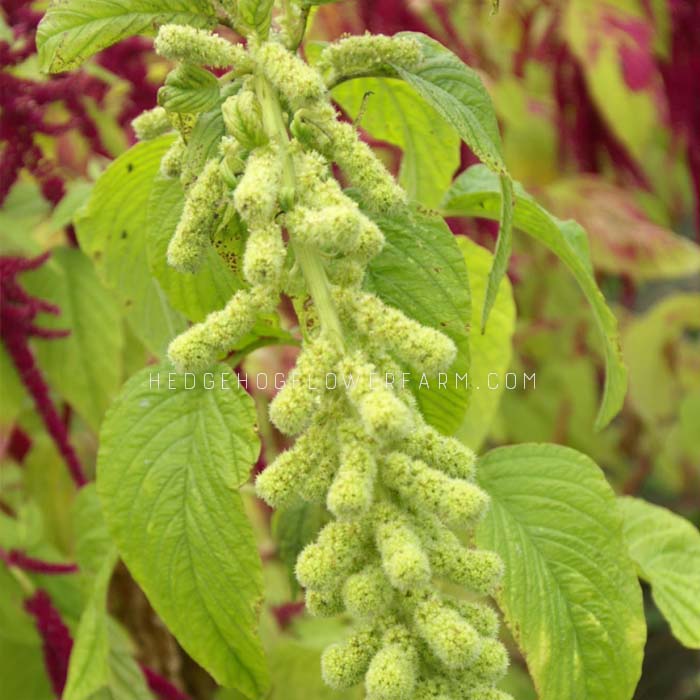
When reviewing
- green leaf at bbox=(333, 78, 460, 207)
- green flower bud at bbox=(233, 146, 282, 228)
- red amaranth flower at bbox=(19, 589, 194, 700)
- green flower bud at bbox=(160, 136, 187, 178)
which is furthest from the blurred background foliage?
green flower bud at bbox=(233, 146, 282, 228)

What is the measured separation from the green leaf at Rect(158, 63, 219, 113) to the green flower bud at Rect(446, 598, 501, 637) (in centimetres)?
35

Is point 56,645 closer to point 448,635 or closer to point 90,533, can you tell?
point 90,533

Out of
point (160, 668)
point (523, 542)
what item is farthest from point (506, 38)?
point (523, 542)

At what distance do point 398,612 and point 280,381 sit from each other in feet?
2.98

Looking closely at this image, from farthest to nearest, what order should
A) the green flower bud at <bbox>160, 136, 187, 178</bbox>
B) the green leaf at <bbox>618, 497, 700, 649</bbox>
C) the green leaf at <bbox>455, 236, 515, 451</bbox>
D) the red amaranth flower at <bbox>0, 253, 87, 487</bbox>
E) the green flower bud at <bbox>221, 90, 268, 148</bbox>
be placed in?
the red amaranth flower at <bbox>0, 253, 87, 487</bbox> → the green leaf at <bbox>455, 236, 515, 451</bbox> → the green leaf at <bbox>618, 497, 700, 649</bbox> → the green flower bud at <bbox>160, 136, 187, 178</bbox> → the green flower bud at <bbox>221, 90, 268, 148</bbox>

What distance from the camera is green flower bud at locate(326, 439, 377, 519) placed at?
510 millimetres

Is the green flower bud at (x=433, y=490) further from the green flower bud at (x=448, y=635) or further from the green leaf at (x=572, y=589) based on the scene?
the green leaf at (x=572, y=589)

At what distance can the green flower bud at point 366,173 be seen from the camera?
1.97ft

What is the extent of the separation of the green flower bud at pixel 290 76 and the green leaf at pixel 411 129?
268mm

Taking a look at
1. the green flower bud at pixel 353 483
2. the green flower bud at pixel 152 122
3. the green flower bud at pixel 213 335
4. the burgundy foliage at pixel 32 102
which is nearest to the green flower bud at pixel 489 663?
the green flower bud at pixel 353 483

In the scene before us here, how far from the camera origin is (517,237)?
84.8 inches

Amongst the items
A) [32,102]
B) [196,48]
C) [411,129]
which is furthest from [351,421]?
[32,102]

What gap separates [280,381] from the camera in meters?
1.46

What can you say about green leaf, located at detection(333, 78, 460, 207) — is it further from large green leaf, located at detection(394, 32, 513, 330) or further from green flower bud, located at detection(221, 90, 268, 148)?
green flower bud, located at detection(221, 90, 268, 148)
